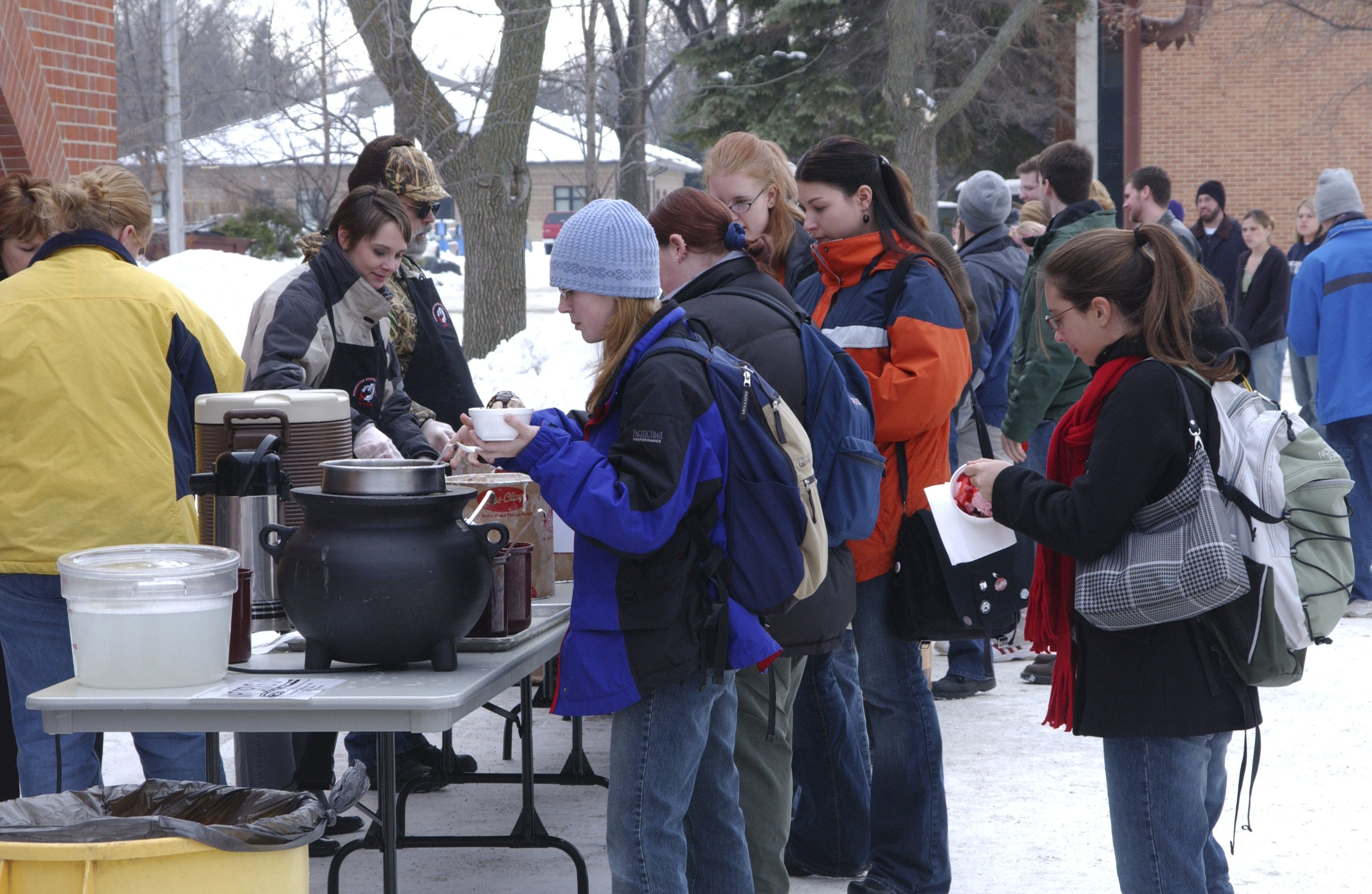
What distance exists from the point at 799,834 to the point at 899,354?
156 cm

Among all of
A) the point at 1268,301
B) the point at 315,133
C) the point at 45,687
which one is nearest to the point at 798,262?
the point at 45,687

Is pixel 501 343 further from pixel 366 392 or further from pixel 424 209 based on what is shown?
pixel 366 392

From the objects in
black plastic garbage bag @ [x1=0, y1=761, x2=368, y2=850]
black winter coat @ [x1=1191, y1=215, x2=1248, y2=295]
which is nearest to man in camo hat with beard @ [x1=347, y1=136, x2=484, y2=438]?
black plastic garbage bag @ [x1=0, y1=761, x2=368, y2=850]

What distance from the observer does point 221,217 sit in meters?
33.8

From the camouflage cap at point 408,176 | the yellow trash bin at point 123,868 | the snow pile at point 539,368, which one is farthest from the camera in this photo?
the snow pile at point 539,368

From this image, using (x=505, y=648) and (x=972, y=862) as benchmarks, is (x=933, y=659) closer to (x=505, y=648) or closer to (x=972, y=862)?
(x=972, y=862)

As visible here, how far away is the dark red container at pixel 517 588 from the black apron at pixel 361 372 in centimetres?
140

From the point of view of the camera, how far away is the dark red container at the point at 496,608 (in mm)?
2953

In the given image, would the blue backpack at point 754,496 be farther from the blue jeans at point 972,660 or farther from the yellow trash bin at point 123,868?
the blue jeans at point 972,660

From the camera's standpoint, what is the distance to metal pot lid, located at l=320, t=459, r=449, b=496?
2.65m

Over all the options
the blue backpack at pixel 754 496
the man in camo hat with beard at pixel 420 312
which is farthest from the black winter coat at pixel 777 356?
the man in camo hat with beard at pixel 420 312

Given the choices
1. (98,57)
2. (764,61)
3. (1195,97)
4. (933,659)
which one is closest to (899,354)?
(933,659)

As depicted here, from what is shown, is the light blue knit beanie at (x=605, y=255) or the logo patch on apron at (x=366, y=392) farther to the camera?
the logo patch on apron at (x=366, y=392)

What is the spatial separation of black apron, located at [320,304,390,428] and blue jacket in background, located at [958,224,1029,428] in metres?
2.82
